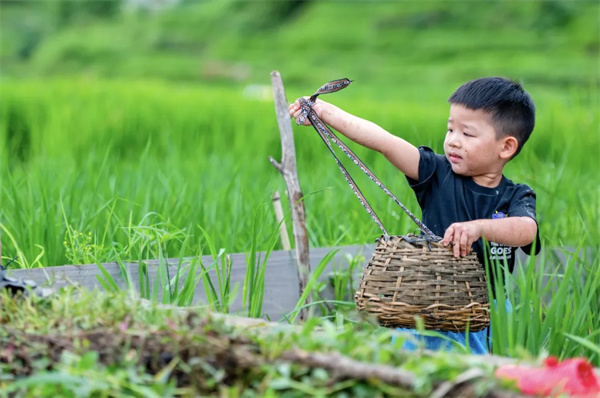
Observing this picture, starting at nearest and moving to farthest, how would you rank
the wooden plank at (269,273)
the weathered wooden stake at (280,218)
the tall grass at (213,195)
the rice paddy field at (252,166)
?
1. the tall grass at (213,195)
2. the wooden plank at (269,273)
3. the rice paddy field at (252,166)
4. the weathered wooden stake at (280,218)

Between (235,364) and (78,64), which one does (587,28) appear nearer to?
(78,64)

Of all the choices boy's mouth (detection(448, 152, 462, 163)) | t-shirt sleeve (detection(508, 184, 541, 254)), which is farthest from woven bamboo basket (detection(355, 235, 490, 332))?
boy's mouth (detection(448, 152, 462, 163))

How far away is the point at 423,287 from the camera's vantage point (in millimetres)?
2070

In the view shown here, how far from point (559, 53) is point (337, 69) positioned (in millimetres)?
5538

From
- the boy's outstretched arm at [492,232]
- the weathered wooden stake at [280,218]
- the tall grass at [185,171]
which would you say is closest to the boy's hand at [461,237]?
the boy's outstretched arm at [492,232]

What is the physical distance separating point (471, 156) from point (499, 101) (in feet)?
0.54

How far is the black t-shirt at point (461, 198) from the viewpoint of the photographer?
2.34m

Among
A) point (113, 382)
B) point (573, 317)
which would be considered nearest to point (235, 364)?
point (113, 382)

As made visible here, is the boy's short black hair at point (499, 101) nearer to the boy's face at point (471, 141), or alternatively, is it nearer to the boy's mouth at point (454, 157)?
the boy's face at point (471, 141)

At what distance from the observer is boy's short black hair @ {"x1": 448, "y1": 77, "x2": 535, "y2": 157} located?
2.33 m

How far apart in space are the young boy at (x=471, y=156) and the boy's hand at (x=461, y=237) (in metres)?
0.15

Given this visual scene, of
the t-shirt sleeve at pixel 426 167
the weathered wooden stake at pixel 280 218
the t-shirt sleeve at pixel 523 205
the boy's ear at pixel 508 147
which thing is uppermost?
the boy's ear at pixel 508 147

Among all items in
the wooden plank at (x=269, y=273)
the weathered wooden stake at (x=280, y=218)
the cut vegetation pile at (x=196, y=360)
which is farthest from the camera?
the weathered wooden stake at (x=280, y=218)

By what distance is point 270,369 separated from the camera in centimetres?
132
